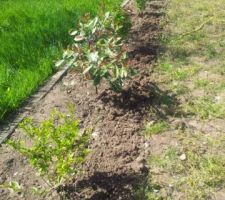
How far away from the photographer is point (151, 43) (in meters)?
5.76

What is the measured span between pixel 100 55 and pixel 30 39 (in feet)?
5.89

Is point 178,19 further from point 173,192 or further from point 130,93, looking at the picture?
point 173,192

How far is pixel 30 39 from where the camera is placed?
5480mm

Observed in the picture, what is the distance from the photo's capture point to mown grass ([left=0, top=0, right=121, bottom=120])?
4480mm

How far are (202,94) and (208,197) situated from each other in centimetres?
157

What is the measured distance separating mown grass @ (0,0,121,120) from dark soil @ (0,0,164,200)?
0.97 ft

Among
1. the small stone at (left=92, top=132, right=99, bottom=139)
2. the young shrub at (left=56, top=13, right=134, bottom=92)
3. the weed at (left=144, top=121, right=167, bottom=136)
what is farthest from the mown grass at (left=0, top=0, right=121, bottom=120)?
the weed at (left=144, top=121, right=167, bottom=136)

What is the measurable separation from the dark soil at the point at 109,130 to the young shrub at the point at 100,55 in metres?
0.26

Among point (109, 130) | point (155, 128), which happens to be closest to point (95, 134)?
point (109, 130)

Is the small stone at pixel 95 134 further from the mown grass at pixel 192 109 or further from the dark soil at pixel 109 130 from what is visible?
the mown grass at pixel 192 109

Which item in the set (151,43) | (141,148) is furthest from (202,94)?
(151,43)

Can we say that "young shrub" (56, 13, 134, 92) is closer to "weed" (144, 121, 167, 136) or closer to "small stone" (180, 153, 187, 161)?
"weed" (144, 121, 167, 136)

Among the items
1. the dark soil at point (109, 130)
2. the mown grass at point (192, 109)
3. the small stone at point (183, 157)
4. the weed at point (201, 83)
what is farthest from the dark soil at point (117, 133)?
the weed at point (201, 83)

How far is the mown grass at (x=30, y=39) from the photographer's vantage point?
176 inches
